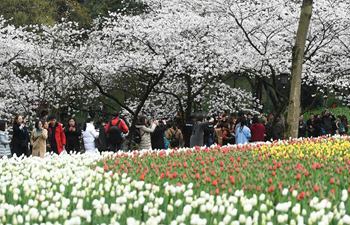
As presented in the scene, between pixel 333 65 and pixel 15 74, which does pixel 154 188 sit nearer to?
pixel 333 65

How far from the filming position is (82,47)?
2398cm

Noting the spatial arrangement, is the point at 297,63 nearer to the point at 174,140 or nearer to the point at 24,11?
the point at 174,140

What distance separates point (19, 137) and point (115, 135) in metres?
2.17

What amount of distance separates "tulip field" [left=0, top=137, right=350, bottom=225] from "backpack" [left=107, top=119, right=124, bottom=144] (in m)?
3.19

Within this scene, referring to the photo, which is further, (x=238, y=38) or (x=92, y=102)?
(x=92, y=102)

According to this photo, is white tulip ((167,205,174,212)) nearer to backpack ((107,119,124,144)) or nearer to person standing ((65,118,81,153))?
backpack ((107,119,124,144))

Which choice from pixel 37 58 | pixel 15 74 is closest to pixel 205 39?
pixel 37 58

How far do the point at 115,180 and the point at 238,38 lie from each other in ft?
47.7

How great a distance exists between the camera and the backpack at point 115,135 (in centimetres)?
1405

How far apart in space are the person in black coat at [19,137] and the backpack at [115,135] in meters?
1.89

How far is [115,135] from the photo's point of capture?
1412 cm

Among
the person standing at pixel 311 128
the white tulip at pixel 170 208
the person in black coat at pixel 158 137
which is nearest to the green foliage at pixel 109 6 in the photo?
the person standing at pixel 311 128

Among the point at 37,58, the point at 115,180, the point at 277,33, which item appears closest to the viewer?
the point at 115,180

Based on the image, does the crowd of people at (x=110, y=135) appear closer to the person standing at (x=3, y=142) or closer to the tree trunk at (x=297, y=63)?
the person standing at (x=3, y=142)
